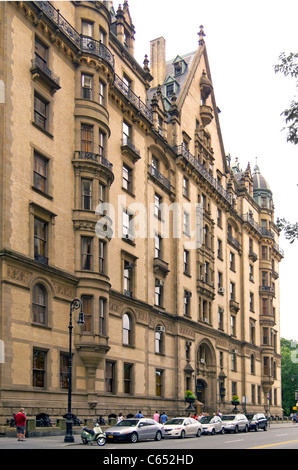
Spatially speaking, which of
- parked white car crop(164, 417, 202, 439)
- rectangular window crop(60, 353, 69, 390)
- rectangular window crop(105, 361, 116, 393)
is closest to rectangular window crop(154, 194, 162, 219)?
rectangular window crop(105, 361, 116, 393)

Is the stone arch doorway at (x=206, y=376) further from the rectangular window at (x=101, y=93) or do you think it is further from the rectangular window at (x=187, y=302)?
the rectangular window at (x=101, y=93)

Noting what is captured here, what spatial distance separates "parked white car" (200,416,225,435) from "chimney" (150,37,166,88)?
36.2 metres

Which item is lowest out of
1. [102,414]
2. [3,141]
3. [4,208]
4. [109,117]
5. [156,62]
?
[102,414]

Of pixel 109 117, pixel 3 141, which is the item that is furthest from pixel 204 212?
pixel 3 141

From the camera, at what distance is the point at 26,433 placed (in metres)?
31.2

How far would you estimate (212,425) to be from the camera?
4325cm

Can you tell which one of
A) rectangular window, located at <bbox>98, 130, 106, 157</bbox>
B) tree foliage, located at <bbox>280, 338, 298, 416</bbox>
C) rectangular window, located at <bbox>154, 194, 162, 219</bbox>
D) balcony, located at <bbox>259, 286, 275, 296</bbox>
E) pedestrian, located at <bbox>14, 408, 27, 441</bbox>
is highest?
rectangular window, located at <bbox>98, 130, 106, 157</bbox>

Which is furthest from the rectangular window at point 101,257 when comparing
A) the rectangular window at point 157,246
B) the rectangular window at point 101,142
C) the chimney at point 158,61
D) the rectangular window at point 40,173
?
the chimney at point 158,61

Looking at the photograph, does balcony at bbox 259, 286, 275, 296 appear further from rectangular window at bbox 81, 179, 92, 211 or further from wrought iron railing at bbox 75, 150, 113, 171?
rectangular window at bbox 81, 179, 92, 211

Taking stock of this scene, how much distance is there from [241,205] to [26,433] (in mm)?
52167

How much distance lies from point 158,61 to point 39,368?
4303 centimetres

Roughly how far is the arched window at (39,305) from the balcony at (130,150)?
14.9 metres

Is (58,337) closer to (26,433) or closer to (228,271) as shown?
(26,433)

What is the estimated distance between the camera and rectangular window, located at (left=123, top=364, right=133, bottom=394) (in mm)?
44594
